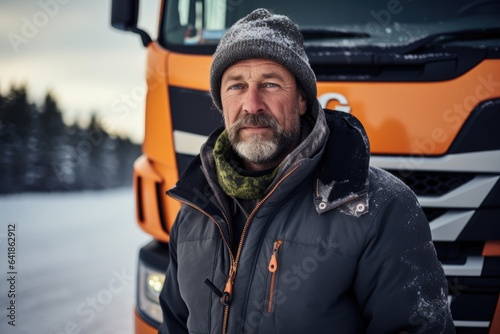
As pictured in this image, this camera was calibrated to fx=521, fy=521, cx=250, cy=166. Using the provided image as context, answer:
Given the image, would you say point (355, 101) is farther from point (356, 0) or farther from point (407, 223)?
point (407, 223)

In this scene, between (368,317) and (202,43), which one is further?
(202,43)

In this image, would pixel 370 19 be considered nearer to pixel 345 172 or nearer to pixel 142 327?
pixel 345 172

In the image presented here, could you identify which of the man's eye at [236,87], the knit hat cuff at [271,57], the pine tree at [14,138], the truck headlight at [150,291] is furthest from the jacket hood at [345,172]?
the pine tree at [14,138]

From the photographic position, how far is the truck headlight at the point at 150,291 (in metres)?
2.65

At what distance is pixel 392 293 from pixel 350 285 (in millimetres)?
121

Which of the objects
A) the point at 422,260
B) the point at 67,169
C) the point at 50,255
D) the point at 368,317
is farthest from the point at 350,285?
the point at 67,169

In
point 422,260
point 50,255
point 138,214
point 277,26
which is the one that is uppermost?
point 277,26

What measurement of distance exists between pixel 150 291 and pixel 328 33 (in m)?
1.59

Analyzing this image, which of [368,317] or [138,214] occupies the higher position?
[368,317]

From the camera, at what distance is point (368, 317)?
1.50 metres

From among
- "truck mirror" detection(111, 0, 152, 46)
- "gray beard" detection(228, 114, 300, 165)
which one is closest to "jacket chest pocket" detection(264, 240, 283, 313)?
"gray beard" detection(228, 114, 300, 165)

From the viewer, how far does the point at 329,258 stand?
1.48 meters

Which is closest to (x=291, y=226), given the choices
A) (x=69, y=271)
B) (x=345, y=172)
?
(x=345, y=172)

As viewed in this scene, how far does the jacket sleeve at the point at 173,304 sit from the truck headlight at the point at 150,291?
28.4 inches
